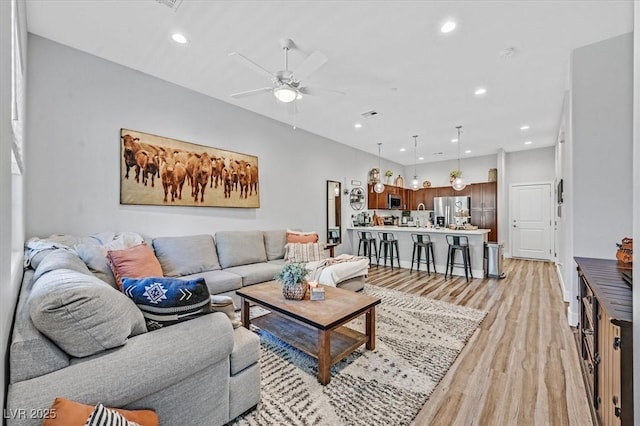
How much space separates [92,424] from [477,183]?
351 inches

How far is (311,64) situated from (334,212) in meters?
4.09

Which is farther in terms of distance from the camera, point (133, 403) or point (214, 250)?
point (214, 250)

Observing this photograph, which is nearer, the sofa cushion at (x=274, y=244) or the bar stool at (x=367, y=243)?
the sofa cushion at (x=274, y=244)

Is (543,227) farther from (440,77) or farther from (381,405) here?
(381,405)

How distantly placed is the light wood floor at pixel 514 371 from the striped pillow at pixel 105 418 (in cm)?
158

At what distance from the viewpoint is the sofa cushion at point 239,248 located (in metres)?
3.90

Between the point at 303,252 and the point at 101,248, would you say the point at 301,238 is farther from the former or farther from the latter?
the point at 101,248

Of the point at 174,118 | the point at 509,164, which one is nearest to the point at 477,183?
the point at 509,164

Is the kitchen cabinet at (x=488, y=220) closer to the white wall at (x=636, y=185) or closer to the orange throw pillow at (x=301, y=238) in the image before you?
the orange throw pillow at (x=301, y=238)

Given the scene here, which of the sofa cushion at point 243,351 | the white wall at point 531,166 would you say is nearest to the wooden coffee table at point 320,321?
the sofa cushion at point 243,351

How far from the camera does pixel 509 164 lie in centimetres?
756

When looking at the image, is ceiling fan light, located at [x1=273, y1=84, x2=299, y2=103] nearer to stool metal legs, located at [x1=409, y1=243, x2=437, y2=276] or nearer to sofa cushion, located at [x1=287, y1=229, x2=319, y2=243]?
sofa cushion, located at [x1=287, y1=229, x2=319, y2=243]

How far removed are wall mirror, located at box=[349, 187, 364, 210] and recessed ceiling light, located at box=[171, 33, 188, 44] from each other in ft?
15.8

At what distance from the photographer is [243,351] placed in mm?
1652
